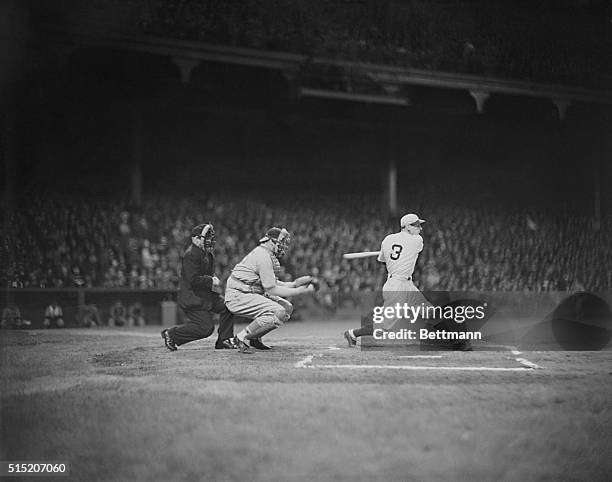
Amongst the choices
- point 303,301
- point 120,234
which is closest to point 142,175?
point 120,234

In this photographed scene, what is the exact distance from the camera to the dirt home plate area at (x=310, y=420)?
9.26ft

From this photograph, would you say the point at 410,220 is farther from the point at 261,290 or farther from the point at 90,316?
the point at 90,316

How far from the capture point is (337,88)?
5953mm

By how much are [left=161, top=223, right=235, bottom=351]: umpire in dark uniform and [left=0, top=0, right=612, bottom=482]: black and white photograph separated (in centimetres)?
2

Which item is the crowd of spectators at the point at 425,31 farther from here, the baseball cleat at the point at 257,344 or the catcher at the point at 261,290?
the baseball cleat at the point at 257,344

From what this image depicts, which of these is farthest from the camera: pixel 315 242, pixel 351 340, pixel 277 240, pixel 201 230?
pixel 315 242

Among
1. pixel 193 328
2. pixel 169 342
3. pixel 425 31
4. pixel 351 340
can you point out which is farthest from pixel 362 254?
pixel 425 31

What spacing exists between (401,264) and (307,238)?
1.26 meters

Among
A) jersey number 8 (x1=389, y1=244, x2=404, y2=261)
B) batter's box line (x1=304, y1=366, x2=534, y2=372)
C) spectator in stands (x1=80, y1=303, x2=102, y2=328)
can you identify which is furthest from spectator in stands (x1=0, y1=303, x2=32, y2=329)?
jersey number 8 (x1=389, y1=244, x2=404, y2=261)

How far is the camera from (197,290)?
5.38m

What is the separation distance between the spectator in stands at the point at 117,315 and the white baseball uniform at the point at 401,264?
9.07ft

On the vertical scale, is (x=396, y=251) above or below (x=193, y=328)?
above

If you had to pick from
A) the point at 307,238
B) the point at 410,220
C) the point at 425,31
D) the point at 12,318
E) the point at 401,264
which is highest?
the point at 425,31

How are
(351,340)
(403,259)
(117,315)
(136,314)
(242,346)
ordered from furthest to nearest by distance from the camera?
(136,314), (117,315), (351,340), (403,259), (242,346)
